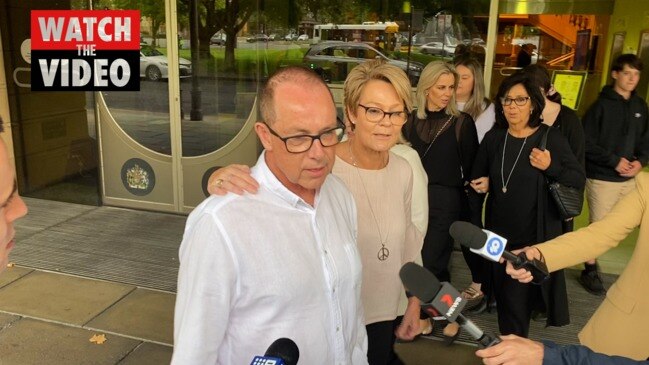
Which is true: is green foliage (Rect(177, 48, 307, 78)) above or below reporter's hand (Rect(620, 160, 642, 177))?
above

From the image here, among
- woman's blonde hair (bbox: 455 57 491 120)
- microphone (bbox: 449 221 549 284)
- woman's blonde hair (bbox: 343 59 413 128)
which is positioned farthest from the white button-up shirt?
woman's blonde hair (bbox: 455 57 491 120)

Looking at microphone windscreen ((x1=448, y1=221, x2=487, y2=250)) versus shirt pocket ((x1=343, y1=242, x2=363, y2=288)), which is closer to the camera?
microphone windscreen ((x1=448, y1=221, x2=487, y2=250))

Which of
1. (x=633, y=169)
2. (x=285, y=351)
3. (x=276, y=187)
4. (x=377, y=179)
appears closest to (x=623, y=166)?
(x=633, y=169)

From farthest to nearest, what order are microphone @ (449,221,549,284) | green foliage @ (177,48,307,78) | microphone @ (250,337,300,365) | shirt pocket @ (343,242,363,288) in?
green foliage @ (177,48,307,78) < shirt pocket @ (343,242,363,288) < microphone @ (449,221,549,284) < microphone @ (250,337,300,365)

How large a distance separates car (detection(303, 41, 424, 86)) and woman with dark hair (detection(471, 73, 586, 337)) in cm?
279

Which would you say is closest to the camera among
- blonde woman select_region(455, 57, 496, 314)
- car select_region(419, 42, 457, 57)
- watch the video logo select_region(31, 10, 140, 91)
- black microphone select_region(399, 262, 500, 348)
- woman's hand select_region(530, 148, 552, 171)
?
black microphone select_region(399, 262, 500, 348)

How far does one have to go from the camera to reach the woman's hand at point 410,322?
9.50 ft

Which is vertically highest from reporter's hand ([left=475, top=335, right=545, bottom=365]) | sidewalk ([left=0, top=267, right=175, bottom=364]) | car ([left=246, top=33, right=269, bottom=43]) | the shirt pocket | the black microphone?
car ([left=246, top=33, right=269, bottom=43])

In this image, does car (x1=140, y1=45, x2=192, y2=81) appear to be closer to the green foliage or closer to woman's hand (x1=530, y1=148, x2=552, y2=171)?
the green foliage

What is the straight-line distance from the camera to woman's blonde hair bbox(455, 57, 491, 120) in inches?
191

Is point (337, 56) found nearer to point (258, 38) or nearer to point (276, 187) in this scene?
point (258, 38)

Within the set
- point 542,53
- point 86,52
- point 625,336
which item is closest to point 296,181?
point 625,336

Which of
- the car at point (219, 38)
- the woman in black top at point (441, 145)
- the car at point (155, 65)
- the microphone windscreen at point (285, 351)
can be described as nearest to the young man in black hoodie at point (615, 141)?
the woman in black top at point (441, 145)

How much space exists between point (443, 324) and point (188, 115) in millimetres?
4091
